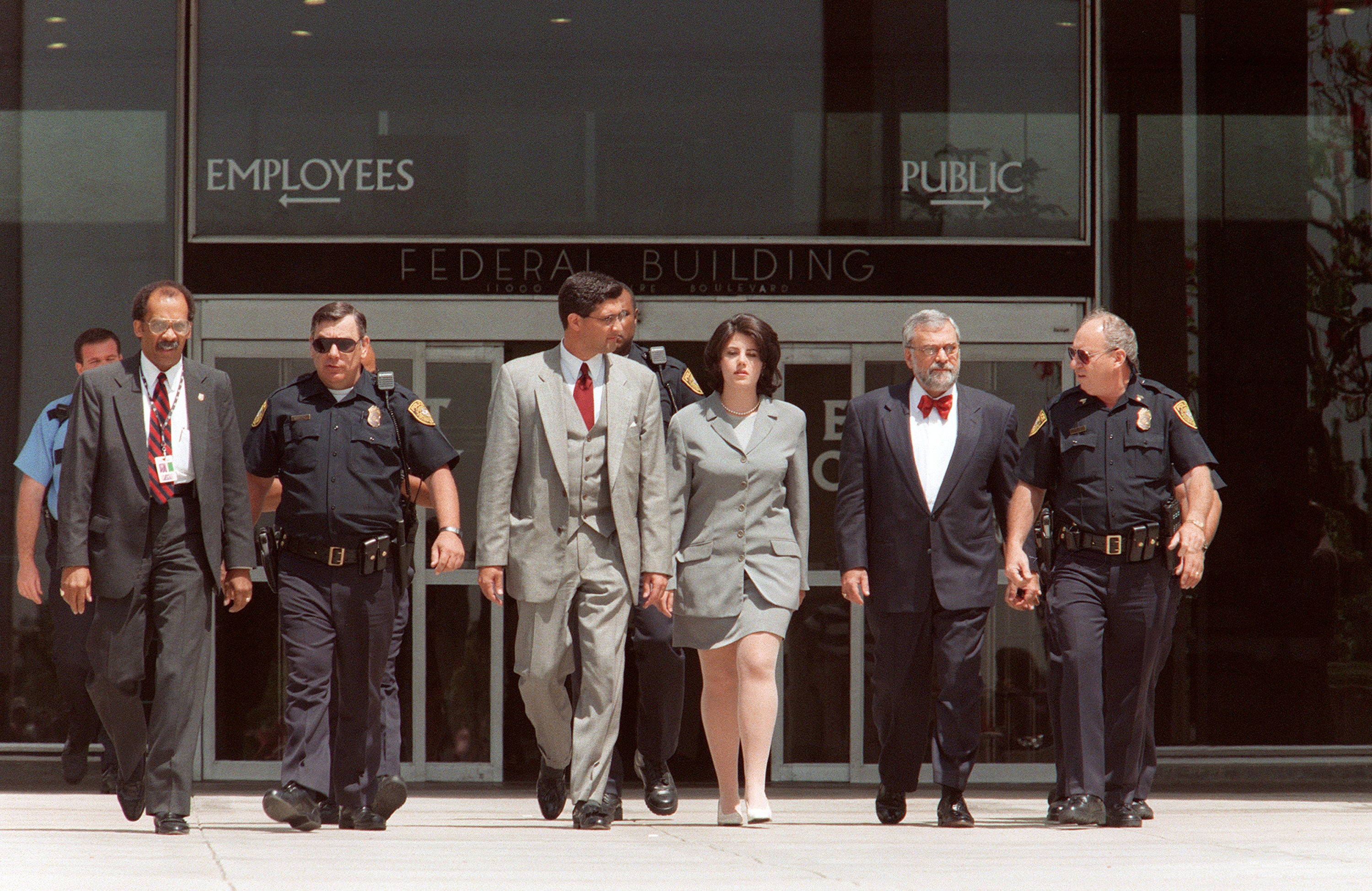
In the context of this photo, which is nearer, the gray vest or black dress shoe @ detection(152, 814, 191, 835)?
black dress shoe @ detection(152, 814, 191, 835)

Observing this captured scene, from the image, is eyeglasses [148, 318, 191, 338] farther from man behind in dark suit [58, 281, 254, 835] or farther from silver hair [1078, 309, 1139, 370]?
silver hair [1078, 309, 1139, 370]

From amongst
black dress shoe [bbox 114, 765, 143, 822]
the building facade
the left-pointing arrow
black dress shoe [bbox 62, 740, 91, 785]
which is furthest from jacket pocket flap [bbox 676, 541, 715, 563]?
black dress shoe [bbox 62, 740, 91, 785]

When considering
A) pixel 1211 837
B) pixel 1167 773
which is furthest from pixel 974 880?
pixel 1167 773

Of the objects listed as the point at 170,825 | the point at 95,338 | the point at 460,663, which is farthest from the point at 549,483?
the point at 95,338

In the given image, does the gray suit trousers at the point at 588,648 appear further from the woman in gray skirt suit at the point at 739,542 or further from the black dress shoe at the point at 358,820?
the black dress shoe at the point at 358,820

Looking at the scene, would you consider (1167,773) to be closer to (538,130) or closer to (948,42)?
(948,42)

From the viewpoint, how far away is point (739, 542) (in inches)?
273

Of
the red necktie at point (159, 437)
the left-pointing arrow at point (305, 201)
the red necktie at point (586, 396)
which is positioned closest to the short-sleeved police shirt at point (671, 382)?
the red necktie at point (586, 396)

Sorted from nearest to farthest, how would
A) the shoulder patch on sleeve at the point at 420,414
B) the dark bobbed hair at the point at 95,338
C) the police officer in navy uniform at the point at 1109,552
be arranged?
1. the shoulder patch on sleeve at the point at 420,414
2. the police officer in navy uniform at the point at 1109,552
3. the dark bobbed hair at the point at 95,338

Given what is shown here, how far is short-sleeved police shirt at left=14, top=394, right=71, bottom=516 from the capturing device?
26.3 feet

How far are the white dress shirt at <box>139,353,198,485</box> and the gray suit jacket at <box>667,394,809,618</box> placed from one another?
1764mm

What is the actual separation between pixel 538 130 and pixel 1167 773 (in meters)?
4.41

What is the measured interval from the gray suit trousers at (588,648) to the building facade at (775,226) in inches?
102

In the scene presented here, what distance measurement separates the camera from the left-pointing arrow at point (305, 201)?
9156 millimetres
